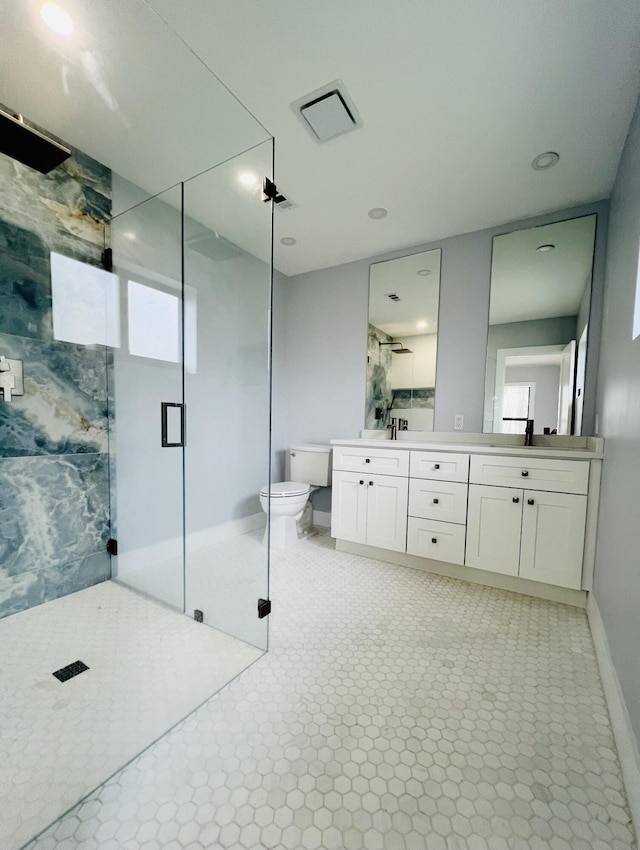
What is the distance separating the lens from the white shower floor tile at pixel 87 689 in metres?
0.84

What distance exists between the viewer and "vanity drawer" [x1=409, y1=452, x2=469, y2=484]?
1.92 m

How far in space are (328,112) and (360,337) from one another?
1.51 meters

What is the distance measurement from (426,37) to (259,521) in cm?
252

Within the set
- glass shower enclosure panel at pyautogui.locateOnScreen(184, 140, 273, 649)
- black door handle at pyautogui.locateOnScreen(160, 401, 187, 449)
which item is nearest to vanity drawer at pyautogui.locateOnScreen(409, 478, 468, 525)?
glass shower enclosure panel at pyautogui.locateOnScreen(184, 140, 273, 649)

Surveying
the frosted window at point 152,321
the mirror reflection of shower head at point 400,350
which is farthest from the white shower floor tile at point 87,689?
the mirror reflection of shower head at point 400,350

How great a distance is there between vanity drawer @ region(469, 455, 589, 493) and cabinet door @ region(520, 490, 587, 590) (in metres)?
0.05

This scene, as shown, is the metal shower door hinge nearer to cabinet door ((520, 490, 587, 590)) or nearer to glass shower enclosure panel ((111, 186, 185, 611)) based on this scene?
glass shower enclosure panel ((111, 186, 185, 611))

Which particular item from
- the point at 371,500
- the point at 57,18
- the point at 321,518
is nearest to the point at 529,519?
the point at 371,500

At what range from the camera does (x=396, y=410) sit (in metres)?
2.63

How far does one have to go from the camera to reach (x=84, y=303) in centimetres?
175

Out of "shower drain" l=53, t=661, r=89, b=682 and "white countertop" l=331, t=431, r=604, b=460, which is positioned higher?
"white countertop" l=331, t=431, r=604, b=460

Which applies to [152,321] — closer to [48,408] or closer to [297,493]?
[48,408]

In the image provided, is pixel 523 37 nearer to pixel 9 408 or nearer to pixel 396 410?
pixel 396 410

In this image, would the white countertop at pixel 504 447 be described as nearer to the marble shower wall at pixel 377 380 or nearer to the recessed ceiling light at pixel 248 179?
Answer: the marble shower wall at pixel 377 380
